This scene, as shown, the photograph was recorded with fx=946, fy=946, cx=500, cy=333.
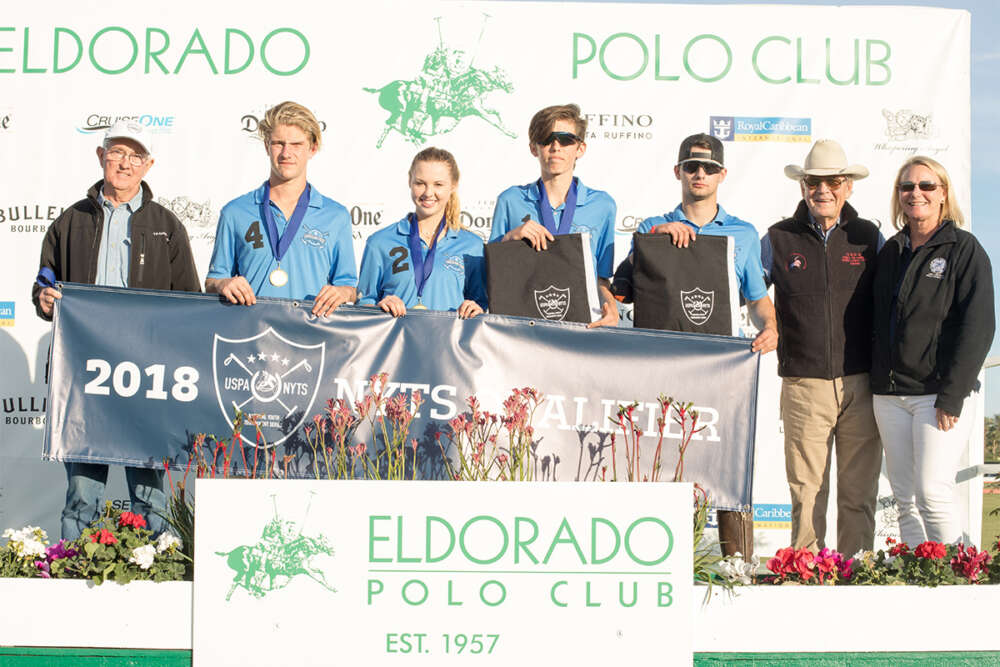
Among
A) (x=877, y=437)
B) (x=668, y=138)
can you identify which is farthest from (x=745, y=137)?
(x=877, y=437)

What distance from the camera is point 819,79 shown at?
585 cm

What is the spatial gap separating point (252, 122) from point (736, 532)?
3.82 metres

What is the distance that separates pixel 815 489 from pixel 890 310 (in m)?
0.96

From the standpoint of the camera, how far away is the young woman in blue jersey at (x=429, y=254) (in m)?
4.60

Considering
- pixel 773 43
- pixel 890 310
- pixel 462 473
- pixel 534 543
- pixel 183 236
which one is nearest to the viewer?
pixel 534 543

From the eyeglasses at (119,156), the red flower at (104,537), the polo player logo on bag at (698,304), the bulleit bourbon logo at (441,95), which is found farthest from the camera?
the bulleit bourbon logo at (441,95)

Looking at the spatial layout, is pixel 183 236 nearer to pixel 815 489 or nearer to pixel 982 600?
pixel 815 489

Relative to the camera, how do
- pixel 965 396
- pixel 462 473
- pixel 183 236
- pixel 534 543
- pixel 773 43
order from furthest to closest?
pixel 773 43
pixel 183 236
pixel 965 396
pixel 462 473
pixel 534 543

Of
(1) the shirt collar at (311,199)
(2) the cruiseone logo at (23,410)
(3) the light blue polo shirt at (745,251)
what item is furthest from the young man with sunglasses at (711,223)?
(2) the cruiseone logo at (23,410)

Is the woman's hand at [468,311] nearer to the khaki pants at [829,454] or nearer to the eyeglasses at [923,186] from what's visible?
the khaki pants at [829,454]

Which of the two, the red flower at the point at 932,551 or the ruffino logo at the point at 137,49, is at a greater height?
the ruffino logo at the point at 137,49

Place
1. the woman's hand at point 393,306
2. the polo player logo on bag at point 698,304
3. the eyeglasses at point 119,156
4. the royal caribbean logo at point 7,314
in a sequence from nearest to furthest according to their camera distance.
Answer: the woman's hand at point 393,306 < the polo player logo on bag at point 698,304 < the eyeglasses at point 119,156 < the royal caribbean logo at point 7,314

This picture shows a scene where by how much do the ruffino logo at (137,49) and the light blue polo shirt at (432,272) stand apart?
1871mm

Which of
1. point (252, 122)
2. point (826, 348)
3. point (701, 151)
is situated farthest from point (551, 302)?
point (252, 122)
